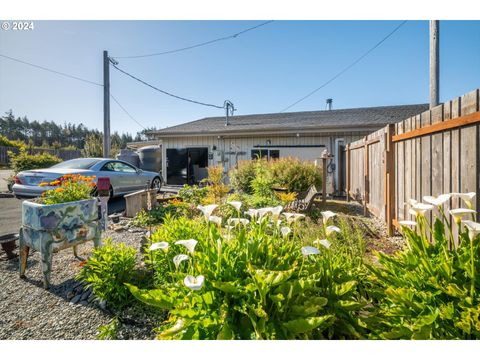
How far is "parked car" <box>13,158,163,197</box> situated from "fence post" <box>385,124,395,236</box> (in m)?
3.80

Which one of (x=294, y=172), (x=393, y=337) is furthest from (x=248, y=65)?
(x=393, y=337)

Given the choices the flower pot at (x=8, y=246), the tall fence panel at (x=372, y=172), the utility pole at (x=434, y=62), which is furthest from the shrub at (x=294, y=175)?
the flower pot at (x=8, y=246)

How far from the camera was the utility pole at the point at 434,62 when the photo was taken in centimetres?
367

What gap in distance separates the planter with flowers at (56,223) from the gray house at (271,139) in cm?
586

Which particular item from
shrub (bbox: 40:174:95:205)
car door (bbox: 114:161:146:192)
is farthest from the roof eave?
shrub (bbox: 40:174:95:205)

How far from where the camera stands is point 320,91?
7.98m

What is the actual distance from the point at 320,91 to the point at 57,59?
7.18 m

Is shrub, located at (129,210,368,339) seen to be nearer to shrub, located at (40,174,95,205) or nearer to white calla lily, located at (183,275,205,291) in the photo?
white calla lily, located at (183,275,205,291)

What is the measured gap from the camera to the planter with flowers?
2.09m

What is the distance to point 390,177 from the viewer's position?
3193mm

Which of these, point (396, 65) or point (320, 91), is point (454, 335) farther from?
point (320, 91)

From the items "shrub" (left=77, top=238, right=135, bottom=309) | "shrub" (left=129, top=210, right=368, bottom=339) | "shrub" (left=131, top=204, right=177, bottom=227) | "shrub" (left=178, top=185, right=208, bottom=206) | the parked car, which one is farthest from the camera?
"shrub" (left=178, top=185, right=208, bottom=206)

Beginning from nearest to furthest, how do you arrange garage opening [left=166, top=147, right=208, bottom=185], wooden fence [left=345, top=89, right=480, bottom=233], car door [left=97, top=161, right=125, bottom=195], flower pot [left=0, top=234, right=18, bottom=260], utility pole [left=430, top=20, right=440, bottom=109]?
wooden fence [left=345, top=89, right=480, bottom=233] → flower pot [left=0, top=234, right=18, bottom=260] → utility pole [left=430, top=20, right=440, bottom=109] → car door [left=97, top=161, right=125, bottom=195] → garage opening [left=166, top=147, right=208, bottom=185]

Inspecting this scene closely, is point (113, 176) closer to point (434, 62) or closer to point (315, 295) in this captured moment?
point (315, 295)
